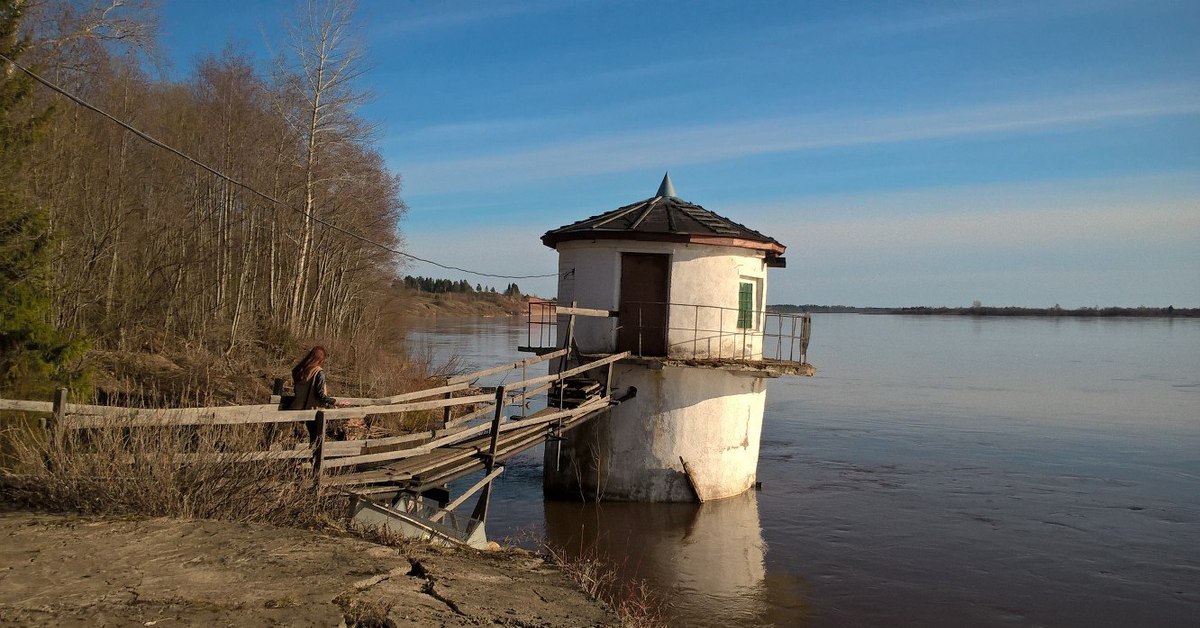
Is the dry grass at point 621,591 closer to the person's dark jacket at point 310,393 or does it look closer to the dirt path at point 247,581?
the dirt path at point 247,581

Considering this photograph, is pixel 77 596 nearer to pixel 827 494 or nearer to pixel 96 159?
pixel 827 494

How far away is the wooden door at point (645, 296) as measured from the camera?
16.4 m

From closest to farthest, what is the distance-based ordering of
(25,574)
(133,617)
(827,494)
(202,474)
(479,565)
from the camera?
1. (133,617)
2. (25,574)
3. (479,565)
4. (202,474)
5. (827,494)

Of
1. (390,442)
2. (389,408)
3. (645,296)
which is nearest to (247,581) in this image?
(389,408)

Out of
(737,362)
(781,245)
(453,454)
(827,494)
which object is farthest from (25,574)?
(827,494)

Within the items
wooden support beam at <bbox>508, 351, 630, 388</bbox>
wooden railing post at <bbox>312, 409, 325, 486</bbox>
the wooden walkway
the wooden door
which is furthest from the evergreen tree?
the wooden door

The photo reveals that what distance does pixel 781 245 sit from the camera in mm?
17875

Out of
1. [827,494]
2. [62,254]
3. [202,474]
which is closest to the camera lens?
[202,474]

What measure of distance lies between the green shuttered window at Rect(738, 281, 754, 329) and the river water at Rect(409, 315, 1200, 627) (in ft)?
11.9

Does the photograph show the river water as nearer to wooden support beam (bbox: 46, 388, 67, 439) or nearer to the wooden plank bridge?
the wooden plank bridge

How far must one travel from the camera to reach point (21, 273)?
43.8 feet

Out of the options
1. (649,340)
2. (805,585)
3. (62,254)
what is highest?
(62,254)

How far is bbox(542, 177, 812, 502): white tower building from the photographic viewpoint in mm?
16141

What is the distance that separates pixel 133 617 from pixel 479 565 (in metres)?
2.59
